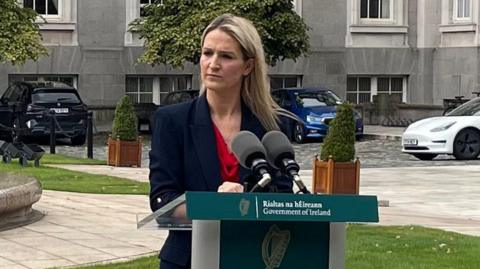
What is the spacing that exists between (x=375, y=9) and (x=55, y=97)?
1429 cm

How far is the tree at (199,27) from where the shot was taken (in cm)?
3241

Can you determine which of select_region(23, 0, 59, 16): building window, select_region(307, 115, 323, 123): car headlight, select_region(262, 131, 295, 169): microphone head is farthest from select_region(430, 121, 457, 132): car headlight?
select_region(262, 131, 295, 169): microphone head

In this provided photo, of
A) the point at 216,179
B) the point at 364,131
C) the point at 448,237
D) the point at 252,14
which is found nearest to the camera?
the point at 216,179

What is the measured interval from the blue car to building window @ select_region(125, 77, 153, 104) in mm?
5778

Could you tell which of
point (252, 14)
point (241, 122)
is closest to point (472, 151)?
point (252, 14)

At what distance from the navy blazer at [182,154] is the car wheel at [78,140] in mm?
26854

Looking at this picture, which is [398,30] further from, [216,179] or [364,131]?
[216,179]

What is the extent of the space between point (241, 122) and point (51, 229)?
8136 mm

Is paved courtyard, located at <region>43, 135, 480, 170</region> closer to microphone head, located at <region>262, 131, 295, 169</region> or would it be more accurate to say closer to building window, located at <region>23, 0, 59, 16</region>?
building window, located at <region>23, 0, 59, 16</region>

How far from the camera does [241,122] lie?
463 centimetres

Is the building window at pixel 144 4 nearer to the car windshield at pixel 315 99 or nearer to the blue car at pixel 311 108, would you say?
the blue car at pixel 311 108

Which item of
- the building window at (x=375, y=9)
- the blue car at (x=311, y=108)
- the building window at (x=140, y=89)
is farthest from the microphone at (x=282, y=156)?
the building window at (x=375, y=9)

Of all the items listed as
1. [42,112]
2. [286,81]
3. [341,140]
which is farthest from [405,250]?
[286,81]

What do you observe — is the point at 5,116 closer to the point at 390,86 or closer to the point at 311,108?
the point at 311,108
